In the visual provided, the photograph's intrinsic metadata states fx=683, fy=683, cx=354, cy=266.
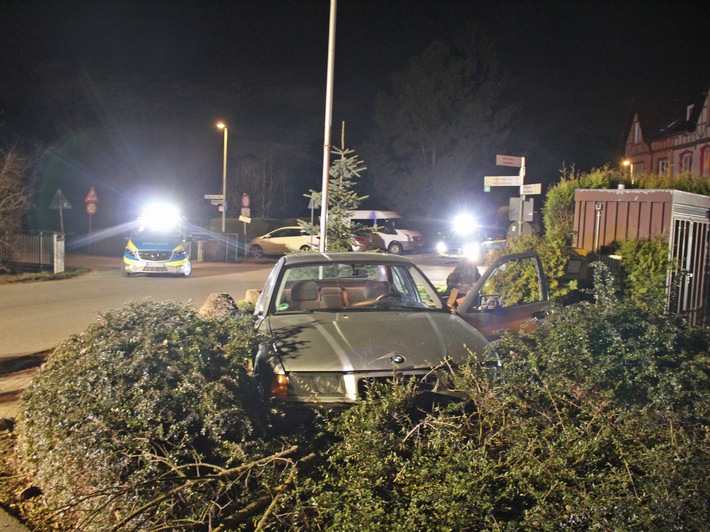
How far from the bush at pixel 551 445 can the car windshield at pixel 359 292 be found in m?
2.13

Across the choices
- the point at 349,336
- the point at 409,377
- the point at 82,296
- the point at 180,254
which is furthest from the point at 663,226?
the point at 180,254

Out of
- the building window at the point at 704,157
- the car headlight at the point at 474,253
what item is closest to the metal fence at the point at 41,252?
the car headlight at the point at 474,253

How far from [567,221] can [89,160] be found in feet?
124

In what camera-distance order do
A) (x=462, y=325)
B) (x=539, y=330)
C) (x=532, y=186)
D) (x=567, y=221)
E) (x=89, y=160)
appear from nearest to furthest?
1. (x=539, y=330)
2. (x=462, y=325)
3. (x=567, y=221)
4. (x=532, y=186)
5. (x=89, y=160)

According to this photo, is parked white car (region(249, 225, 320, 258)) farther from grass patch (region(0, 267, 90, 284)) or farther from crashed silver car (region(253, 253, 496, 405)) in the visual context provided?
crashed silver car (region(253, 253, 496, 405))

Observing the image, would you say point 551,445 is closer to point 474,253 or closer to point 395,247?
point 474,253

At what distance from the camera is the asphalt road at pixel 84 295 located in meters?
10.5

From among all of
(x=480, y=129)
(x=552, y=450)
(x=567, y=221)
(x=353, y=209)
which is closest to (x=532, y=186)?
(x=567, y=221)

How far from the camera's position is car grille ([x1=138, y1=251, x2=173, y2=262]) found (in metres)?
21.3

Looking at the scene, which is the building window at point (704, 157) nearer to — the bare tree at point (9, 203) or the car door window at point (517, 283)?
the car door window at point (517, 283)

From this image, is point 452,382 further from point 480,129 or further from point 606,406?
point 480,129

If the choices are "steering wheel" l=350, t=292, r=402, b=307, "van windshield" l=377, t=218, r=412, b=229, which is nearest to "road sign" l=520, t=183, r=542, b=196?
"steering wheel" l=350, t=292, r=402, b=307

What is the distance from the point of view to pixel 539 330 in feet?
14.1

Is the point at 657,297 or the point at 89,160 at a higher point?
the point at 89,160
